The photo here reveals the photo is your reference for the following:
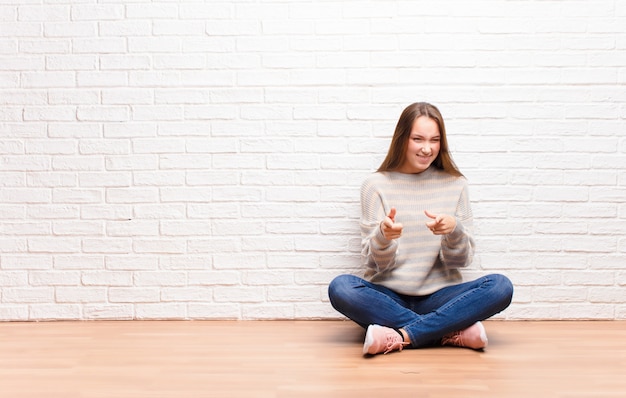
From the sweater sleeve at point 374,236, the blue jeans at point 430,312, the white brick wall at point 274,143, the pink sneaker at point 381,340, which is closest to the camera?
the pink sneaker at point 381,340

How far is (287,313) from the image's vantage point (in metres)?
2.97

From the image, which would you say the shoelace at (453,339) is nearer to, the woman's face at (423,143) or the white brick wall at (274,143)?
the white brick wall at (274,143)

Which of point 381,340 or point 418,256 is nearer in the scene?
point 381,340

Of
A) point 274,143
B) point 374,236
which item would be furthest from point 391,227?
point 274,143

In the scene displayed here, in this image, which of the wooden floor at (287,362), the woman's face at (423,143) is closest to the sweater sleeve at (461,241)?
the woman's face at (423,143)

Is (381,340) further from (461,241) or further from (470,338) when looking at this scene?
(461,241)

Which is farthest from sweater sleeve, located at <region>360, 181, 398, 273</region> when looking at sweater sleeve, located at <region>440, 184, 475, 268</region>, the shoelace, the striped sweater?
the shoelace

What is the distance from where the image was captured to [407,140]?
8.98ft

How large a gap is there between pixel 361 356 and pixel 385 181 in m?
0.78

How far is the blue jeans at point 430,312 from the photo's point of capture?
2430 mm

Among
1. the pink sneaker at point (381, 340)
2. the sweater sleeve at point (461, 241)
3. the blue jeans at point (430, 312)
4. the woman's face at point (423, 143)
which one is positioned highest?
the woman's face at point (423, 143)

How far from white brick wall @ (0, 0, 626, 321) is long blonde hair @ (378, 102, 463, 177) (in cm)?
17

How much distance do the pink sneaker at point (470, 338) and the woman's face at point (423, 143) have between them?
0.68 meters

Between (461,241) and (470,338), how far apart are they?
0.38 metres
